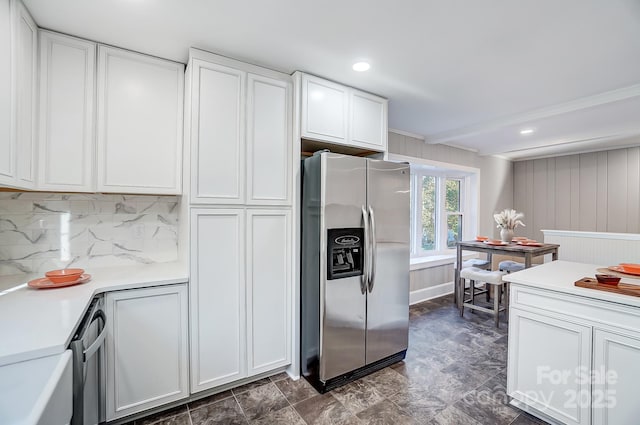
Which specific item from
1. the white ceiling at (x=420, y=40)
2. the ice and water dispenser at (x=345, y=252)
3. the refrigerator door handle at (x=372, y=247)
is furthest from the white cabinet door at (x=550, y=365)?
the white ceiling at (x=420, y=40)

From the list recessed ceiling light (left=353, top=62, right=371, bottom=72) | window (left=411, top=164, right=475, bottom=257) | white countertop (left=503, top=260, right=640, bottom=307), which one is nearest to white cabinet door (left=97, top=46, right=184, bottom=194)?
recessed ceiling light (left=353, top=62, right=371, bottom=72)

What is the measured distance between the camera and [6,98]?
149 centimetres

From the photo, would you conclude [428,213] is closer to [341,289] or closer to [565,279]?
[565,279]

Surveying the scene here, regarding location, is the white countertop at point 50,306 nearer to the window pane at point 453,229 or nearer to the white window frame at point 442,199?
the white window frame at point 442,199

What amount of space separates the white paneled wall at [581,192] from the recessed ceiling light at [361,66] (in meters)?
5.15

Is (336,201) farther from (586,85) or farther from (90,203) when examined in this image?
(586,85)

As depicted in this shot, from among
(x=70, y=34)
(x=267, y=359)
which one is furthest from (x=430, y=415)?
(x=70, y=34)

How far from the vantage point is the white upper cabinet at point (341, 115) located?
2383 millimetres

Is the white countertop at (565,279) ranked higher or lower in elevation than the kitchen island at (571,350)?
higher

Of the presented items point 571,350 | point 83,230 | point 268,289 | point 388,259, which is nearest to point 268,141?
point 268,289

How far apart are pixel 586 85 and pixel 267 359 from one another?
139 inches

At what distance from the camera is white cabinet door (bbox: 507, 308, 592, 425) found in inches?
67.8

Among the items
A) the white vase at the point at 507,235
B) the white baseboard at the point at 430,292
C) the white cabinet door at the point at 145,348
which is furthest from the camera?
the white baseboard at the point at 430,292

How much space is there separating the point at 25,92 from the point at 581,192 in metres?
7.22
